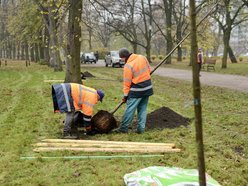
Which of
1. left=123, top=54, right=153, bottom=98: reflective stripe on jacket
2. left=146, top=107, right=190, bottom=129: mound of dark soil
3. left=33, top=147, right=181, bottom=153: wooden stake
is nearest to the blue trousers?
left=123, top=54, right=153, bottom=98: reflective stripe on jacket

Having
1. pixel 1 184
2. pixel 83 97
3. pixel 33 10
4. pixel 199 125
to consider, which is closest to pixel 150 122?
pixel 83 97

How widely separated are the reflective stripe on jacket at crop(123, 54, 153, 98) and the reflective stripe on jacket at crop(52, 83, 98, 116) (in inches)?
33.9

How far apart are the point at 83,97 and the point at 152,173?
125 inches

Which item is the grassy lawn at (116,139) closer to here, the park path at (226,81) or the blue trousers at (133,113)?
the blue trousers at (133,113)

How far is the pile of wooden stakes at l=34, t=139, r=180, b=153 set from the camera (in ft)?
22.8

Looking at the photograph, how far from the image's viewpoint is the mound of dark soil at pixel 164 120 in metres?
9.25

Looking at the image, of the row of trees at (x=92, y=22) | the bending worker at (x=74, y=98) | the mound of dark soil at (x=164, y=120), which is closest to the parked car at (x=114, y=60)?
the row of trees at (x=92, y=22)

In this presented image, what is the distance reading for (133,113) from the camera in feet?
28.1

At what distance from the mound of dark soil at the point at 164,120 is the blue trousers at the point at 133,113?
1.76 ft

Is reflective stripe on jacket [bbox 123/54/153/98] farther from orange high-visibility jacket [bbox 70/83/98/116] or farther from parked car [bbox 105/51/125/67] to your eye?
parked car [bbox 105/51/125/67]

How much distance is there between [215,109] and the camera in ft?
39.4

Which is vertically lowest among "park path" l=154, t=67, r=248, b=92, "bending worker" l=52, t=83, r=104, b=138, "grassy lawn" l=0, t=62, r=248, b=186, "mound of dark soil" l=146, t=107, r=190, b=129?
"grassy lawn" l=0, t=62, r=248, b=186

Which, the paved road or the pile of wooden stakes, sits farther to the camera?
the paved road

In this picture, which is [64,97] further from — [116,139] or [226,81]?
[226,81]
